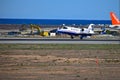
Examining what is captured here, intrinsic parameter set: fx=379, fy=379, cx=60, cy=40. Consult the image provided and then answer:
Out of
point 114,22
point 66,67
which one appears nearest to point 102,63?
point 66,67

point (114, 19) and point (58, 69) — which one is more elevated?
point (114, 19)

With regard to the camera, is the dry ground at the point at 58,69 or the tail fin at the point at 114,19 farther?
the tail fin at the point at 114,19

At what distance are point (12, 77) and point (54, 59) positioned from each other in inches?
468

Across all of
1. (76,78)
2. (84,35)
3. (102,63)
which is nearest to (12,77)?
(76,78)

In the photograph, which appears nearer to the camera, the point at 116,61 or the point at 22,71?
the point at 22,71

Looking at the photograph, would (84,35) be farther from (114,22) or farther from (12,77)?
(12,77)

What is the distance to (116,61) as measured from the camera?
3484 centimetres

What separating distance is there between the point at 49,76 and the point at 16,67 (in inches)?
218

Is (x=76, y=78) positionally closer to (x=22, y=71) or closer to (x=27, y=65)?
(x=22, y=71)

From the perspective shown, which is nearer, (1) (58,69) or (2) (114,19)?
(1) (58,69)

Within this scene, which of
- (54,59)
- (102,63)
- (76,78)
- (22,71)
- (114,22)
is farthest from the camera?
(114,22)

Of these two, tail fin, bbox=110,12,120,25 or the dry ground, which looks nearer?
the dry ground

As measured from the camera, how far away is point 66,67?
29938mm

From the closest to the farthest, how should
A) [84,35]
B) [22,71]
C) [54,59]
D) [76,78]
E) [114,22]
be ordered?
[76,78] < [22,71] < [54,59] < [84,35] < [114,22]
